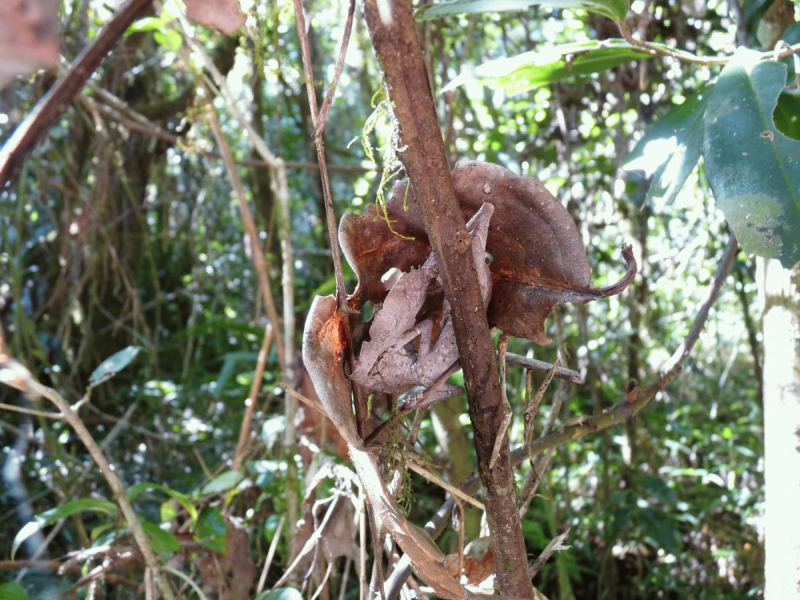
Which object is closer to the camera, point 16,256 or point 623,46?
point 623,46

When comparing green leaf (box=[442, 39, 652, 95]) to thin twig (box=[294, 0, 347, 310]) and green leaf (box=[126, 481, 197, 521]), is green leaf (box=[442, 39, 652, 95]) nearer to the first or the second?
thin twig (box=[294, 0, 347, 310])

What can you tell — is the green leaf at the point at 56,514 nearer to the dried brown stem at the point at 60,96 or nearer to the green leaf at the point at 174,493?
the green leaf at the point at 174,493

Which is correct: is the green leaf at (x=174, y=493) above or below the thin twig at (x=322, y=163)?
below

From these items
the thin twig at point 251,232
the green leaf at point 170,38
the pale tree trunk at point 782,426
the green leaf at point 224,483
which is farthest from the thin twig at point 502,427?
the green leaf at point 170,38

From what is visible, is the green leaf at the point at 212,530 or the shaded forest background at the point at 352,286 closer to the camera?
the green leaf at the point at 212,530

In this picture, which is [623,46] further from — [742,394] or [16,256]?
[742,394]

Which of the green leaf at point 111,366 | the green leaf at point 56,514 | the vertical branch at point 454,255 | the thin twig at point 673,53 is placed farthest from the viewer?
the green leaf at point 111,366

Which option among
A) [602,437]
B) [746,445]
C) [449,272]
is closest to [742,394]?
[746,445]

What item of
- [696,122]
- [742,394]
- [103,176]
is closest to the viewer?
[696,122]
